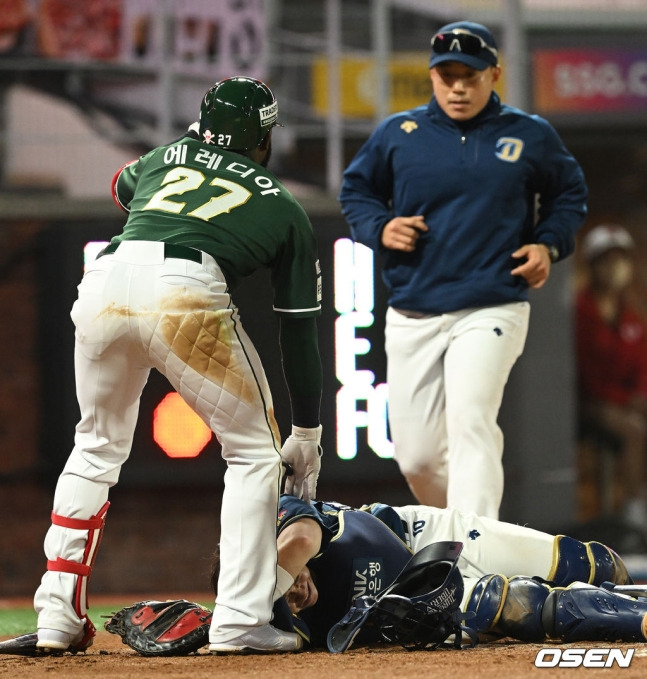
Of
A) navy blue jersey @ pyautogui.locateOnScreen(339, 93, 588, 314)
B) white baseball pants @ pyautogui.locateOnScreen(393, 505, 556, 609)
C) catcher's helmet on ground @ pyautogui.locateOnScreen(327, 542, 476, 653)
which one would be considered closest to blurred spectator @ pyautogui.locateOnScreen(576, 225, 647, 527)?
navy blue jersey @ pyautogui.locateOnScreen(339, 93, 588, 314)

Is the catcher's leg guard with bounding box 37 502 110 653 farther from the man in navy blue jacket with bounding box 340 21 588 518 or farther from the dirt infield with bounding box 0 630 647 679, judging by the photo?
the man in navy blue jacket with bounding box 340 21 588 518

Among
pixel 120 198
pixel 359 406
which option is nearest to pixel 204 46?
pixel 359 406

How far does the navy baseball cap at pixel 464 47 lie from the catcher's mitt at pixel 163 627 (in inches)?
89.5

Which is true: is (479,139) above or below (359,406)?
above

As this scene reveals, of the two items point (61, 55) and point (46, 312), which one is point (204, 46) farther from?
point (46, 312)

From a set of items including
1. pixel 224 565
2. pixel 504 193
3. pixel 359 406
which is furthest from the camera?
pixel 359 406

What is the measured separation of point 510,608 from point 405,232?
65.1 inches

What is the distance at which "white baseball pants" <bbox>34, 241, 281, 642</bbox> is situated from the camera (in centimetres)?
383

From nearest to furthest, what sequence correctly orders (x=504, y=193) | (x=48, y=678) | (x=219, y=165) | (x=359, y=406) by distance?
(x=48, y=678) < (x=219, y=165) < (x=504, y=193) < (x=359, y=406)

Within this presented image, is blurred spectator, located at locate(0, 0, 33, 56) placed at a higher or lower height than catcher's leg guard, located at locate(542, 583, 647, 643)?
higher

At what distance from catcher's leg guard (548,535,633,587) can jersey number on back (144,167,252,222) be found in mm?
1554

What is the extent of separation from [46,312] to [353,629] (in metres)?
4.67

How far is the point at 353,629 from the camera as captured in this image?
393 cm

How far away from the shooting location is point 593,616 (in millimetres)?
3801
